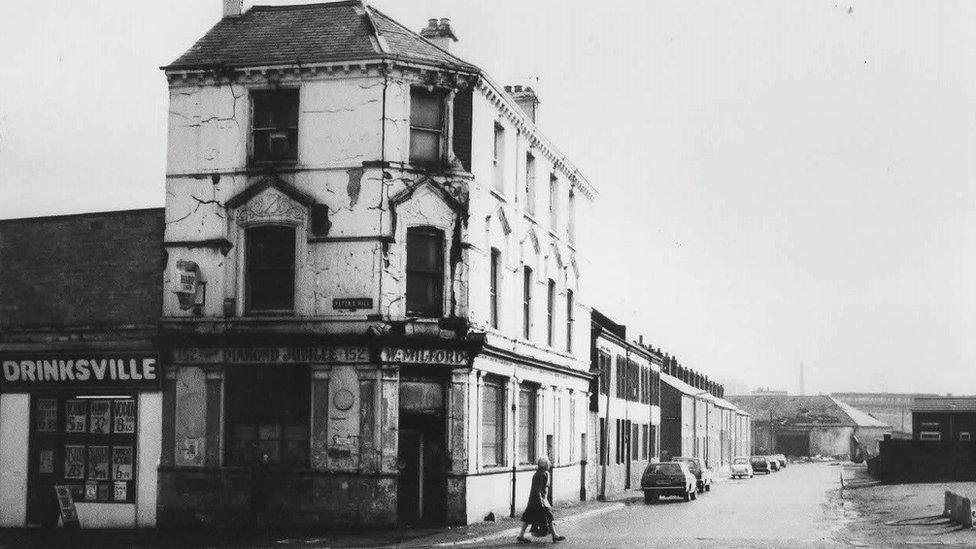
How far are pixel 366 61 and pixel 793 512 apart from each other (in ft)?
62.4

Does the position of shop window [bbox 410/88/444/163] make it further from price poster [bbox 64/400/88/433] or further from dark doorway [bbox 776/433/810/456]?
dark doorway [bbox 776/433/810/456]

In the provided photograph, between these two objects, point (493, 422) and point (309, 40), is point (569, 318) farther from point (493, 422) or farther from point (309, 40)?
point (309, 40)

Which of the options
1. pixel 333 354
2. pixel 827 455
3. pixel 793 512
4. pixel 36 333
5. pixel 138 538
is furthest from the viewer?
pixel 827 455

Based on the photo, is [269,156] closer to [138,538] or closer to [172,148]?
[172,148]

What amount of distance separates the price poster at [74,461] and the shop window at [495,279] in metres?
10.4

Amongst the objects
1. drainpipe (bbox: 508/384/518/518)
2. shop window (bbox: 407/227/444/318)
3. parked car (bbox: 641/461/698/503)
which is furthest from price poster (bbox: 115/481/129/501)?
parked car (bbox: 641/461/698/503)

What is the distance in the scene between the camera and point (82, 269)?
28.2 m

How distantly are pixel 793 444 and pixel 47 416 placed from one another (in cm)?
11435

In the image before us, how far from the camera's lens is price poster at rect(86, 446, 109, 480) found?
2752 cm

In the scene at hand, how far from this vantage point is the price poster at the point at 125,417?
27547 mm

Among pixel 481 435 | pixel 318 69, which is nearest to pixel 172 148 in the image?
pixel 318 69

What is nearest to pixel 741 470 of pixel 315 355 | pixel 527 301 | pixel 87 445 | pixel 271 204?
pixel 527 301

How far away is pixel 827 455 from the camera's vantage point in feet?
422

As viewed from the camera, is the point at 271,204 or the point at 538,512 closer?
the point at 538,512
